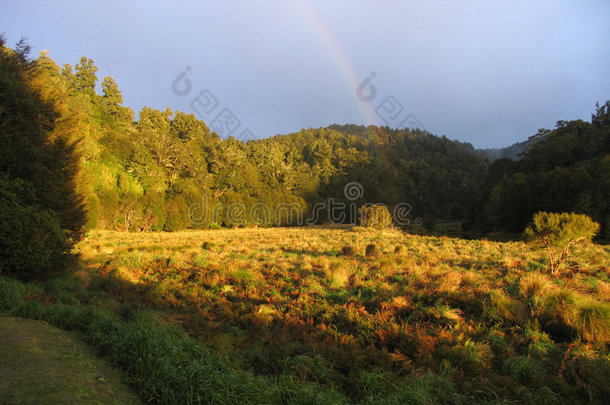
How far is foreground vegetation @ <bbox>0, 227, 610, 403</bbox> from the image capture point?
3.85m

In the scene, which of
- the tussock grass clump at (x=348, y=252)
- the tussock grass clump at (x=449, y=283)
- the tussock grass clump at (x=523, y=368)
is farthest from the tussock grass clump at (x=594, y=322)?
the tussock grass clump at (x=348, y=252)

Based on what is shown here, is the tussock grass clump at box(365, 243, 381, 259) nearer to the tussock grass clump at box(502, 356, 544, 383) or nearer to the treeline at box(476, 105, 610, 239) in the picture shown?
the tussock grass clump at box(502, 356, 544, 383)

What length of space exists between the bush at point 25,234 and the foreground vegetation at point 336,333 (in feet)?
2.33

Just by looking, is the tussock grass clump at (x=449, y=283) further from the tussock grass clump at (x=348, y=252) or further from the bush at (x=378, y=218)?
the bush at (x=378, y=218)

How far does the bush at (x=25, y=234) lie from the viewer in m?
6.93

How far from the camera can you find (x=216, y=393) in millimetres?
3289

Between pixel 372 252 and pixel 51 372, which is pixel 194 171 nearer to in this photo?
pixel 372 252

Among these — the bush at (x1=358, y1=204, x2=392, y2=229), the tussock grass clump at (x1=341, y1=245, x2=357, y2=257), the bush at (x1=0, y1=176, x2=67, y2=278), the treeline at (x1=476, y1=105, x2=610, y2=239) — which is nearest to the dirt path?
the bush at (x1=0, y1=176, x2=67, y2=278)

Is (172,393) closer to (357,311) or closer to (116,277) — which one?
(357,311)

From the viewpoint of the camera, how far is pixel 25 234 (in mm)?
7164

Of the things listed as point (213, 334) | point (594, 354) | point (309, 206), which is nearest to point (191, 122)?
point (309, 206)

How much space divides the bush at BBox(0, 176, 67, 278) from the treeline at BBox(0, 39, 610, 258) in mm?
325

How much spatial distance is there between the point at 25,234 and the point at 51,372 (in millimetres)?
5683

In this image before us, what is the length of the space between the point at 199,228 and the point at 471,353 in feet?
154
